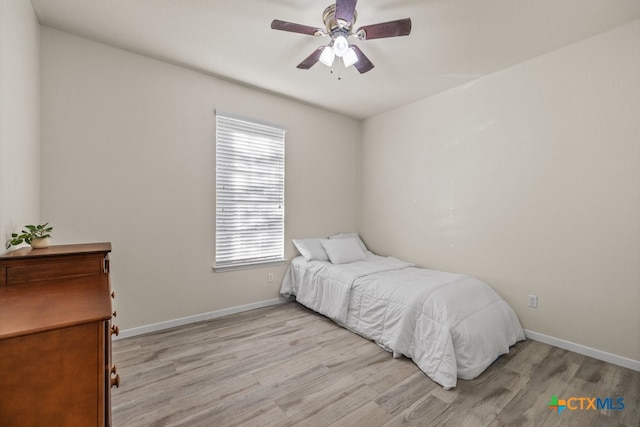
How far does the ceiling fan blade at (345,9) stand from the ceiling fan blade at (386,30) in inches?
6.2

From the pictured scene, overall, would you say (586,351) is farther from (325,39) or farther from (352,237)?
(325,39)

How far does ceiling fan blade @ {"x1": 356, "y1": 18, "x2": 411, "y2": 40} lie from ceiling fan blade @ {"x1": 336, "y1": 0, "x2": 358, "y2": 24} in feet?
0.52

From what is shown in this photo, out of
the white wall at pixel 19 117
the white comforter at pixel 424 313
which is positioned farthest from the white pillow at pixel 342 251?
the white wall at pixel 19 117

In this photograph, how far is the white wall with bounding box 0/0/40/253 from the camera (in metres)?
1.53

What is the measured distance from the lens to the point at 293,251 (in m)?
3.80

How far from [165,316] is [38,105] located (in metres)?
2.14

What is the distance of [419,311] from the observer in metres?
2.32

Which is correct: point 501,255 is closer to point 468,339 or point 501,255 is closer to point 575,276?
point 575,276

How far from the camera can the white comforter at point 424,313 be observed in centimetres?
210

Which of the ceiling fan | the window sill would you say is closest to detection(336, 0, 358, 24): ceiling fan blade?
the ceiling fan

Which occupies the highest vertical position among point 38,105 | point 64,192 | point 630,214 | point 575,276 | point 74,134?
point 38,105

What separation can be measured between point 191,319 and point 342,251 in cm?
192

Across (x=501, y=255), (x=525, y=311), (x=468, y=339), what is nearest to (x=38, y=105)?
(x=468, y=339)

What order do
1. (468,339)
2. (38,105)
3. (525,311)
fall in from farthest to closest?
(525,311) < (38,105) < (468,339)
